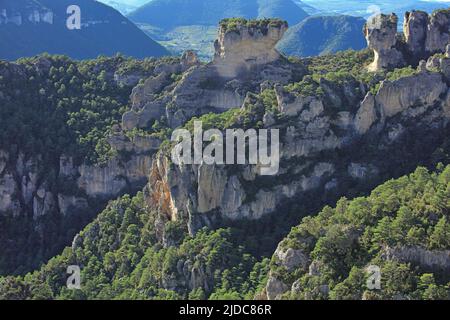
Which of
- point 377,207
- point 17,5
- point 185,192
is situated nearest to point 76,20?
point 17,5

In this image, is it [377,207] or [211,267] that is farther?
[211,267]

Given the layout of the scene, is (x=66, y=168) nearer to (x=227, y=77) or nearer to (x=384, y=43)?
(x=227, y=77)

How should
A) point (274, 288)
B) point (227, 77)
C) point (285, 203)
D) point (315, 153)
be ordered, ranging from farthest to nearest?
point (227, 77), point (315, 153), point (285, 203), point (274, 288)

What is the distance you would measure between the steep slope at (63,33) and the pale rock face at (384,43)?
286ft

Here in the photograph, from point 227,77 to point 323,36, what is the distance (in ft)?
390

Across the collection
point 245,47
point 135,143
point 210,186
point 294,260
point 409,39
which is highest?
point 409,39

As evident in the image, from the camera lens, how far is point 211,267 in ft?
155

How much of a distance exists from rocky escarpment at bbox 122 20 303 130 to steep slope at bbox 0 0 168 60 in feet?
252

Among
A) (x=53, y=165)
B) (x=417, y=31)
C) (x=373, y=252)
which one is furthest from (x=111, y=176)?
(x=373, y=252)

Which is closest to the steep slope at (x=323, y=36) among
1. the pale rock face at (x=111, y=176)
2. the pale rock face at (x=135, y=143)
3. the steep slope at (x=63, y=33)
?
the steep slope at (x=63, y=33)

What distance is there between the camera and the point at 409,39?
220ft

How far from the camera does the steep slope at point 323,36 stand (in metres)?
174
